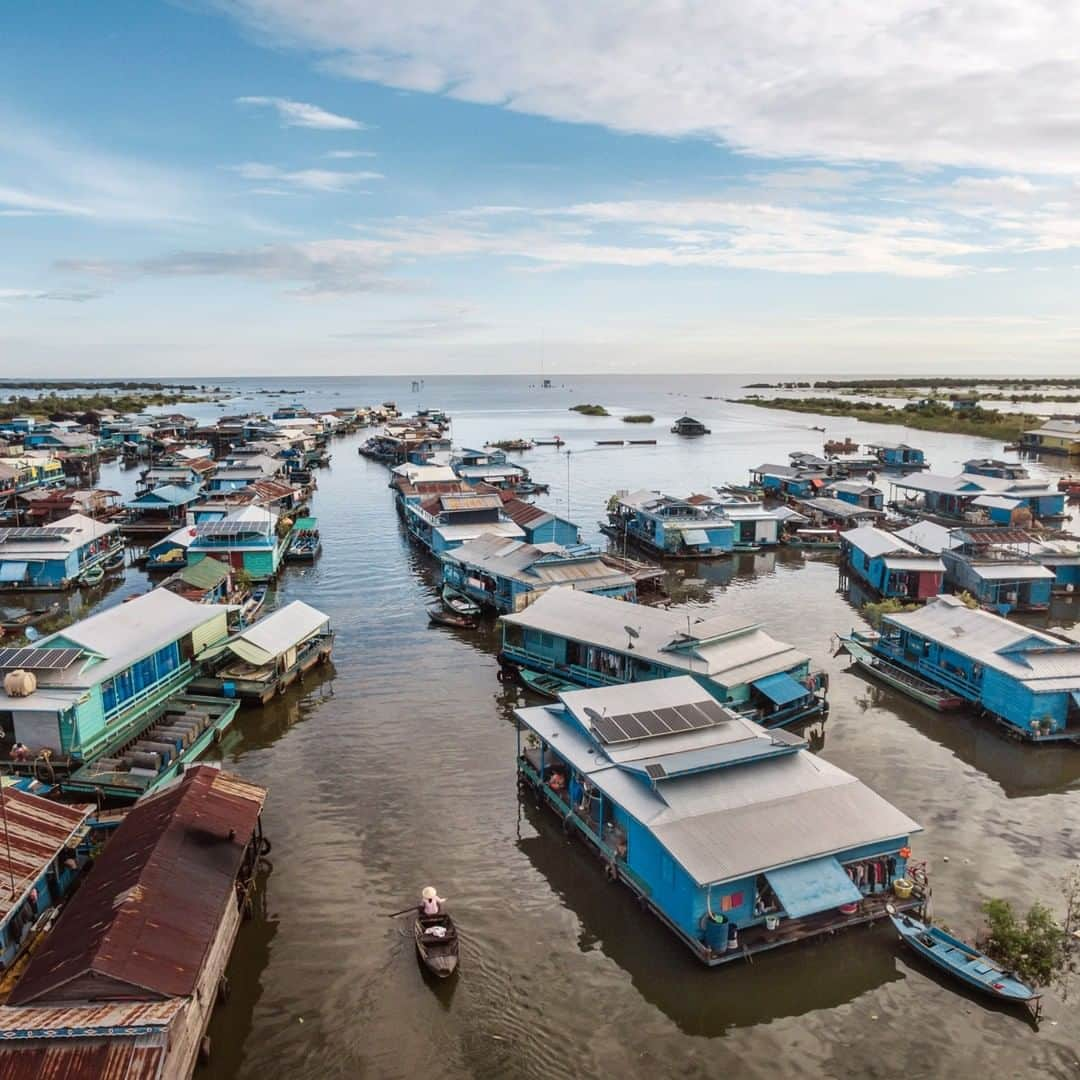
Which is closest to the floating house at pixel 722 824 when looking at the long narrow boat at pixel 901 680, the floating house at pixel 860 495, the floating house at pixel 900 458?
the long narrow boat at pixel 901 680

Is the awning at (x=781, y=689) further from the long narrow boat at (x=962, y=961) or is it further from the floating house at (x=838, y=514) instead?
the floating house at (x=838, y=514)

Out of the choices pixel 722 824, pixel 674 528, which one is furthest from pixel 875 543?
pixel 722 824

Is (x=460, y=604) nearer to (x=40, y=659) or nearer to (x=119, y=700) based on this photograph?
(x=119, y=700)

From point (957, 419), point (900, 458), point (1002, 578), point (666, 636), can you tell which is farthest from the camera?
point (957, 419)

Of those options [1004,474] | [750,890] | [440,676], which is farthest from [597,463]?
[750,890]

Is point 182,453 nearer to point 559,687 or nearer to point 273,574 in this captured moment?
point 273,574

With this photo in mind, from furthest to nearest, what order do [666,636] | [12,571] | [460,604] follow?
[12,571]
[460,604]
[666,636]

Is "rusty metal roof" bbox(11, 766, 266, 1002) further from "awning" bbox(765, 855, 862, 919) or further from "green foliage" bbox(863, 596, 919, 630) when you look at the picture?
"green foliage" bbox(863, 596, 919, 630)

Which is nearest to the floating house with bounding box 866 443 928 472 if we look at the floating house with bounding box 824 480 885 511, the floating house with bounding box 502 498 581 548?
the floating house with bounding box 824 480 885 511
